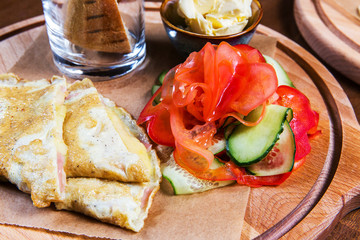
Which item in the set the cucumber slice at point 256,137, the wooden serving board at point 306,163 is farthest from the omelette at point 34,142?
the cucumber slice at point 256,137

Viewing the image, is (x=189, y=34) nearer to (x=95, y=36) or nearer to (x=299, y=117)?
(x=95, y=36)

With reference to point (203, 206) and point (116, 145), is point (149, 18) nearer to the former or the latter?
point (116, 145)

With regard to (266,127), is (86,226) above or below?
below

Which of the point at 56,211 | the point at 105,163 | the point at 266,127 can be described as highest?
the point at 266,127

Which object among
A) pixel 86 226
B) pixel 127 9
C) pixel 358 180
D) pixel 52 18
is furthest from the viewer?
pixel 127 9

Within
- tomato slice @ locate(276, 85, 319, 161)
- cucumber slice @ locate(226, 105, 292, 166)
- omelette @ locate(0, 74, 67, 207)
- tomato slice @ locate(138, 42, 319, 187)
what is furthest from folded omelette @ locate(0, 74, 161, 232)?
tomato slice @ locate(276, 85, 319, 161)

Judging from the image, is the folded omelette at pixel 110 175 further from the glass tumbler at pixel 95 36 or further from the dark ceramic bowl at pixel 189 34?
the dark ceramic bowl at pixel 189 34

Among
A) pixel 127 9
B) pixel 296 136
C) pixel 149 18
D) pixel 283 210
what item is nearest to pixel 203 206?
pixel 283 210

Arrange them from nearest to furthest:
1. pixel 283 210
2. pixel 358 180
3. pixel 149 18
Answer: pixel 283 210 < pixel 358 180 < pixel 149 18
